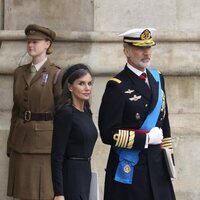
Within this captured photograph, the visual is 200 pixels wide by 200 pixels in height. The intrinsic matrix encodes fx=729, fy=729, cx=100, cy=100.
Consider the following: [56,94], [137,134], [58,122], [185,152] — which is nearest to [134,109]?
[137,134]

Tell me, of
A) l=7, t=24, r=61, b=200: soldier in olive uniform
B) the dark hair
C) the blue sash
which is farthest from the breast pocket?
the blue sash

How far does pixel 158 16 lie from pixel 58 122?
255 cm

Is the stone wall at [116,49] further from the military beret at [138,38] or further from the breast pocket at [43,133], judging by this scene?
the military beret at [138,38]

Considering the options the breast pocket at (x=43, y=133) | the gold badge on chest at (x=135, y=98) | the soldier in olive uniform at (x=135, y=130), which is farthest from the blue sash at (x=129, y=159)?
the breast pocket at (x=43, y=133)

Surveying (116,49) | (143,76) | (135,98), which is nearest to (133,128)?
(135,98)

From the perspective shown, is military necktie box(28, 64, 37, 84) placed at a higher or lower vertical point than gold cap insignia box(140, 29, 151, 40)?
lower

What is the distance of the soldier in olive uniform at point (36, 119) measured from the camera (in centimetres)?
545

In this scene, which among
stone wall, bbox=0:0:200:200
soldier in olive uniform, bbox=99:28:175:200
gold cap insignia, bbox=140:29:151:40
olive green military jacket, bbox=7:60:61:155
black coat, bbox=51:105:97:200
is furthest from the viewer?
stone wall, bbox=0:0:200:200

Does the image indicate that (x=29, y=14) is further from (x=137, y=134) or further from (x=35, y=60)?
(x=137, y=134)

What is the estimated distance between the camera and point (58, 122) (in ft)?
13.5

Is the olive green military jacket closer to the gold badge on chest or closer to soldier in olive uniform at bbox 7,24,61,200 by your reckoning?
soldier in olive uniform at bbox 7,24,61,200

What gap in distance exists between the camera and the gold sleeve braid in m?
4.17

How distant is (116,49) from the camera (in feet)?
20.8

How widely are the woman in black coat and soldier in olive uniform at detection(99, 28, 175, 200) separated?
136 mm
